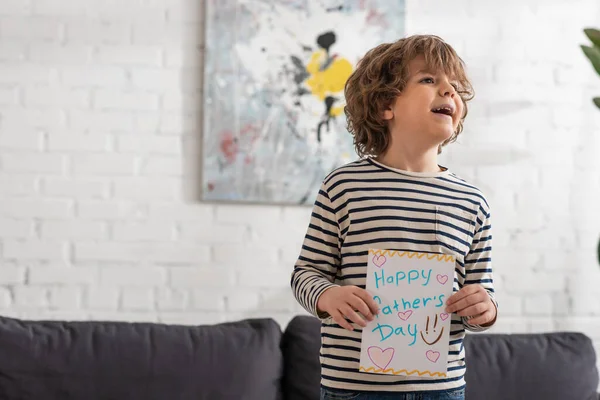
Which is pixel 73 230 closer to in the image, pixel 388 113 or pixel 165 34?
pixel 165 34

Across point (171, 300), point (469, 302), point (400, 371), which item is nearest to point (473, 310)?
point (469, 302)

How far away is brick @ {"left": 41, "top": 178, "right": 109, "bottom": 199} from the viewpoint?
2434 millimetres

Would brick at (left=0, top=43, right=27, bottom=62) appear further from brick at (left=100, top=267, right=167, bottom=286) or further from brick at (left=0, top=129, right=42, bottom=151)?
brick at (left=100, top=267, right=167, bottom=286)

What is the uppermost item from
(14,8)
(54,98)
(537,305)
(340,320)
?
(14,8)

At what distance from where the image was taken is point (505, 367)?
2.17 metres

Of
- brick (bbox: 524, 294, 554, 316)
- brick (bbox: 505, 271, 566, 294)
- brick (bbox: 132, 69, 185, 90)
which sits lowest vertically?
brick (bbox: 524, 294, 554, 316)

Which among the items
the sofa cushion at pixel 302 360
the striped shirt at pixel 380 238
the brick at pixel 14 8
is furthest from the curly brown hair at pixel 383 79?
the brick at pixel 14 8

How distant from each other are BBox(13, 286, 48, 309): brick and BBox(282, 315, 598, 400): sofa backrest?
785 mm

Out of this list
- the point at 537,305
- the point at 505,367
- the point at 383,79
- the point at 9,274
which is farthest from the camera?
the point at 537,305

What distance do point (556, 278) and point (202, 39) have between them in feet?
4.62

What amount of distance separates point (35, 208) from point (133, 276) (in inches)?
14.4

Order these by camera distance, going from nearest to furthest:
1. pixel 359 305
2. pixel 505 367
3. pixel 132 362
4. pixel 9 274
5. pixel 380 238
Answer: pixel 359 305
pixel 380 238
pixel 132 362
pixel 505 367
pixel 9 274

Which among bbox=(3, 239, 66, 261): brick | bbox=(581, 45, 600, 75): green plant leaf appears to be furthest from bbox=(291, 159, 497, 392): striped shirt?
bbox=(3, 239, 66, 261): brick

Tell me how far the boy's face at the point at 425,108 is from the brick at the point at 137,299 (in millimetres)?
1207
